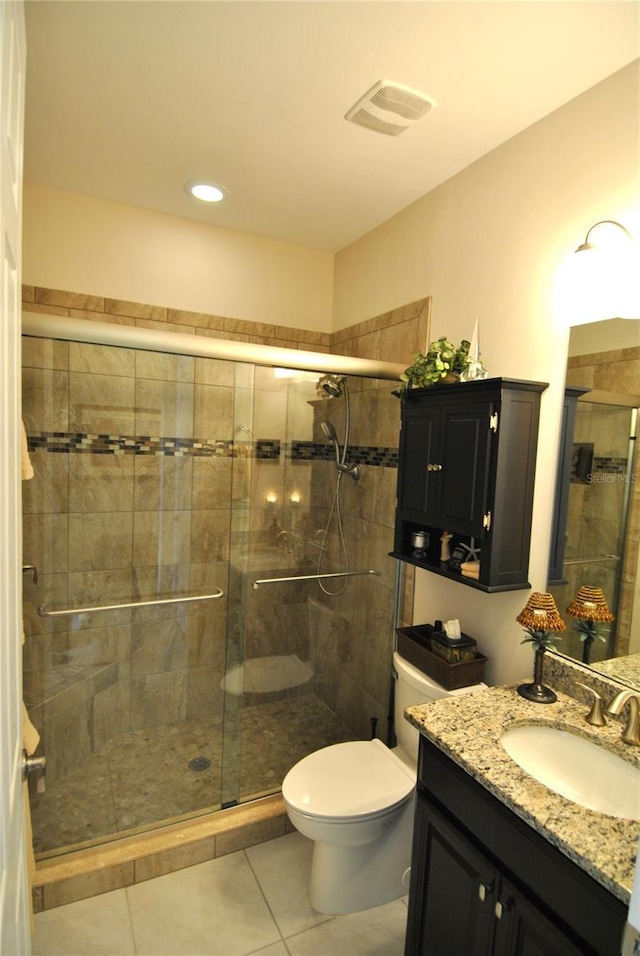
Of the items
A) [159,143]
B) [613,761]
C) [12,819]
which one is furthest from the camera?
[159,143]

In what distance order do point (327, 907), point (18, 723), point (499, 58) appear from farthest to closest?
1. point (327, 907)
2. point (499, 58)
3. point (18, 723)

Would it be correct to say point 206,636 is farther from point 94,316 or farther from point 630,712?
point 630,712

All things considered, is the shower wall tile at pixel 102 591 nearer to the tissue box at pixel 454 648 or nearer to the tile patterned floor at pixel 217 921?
the tile patterned floor at pixel 217 921

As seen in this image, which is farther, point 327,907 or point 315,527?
point 315,527

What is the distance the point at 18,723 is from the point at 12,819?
19 cm

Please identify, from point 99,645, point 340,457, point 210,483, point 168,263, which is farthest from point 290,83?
point 99,645

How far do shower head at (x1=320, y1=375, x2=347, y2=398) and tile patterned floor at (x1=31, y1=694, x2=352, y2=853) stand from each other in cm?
163

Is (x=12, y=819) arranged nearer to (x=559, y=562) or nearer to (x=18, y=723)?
(x=18, y=723)

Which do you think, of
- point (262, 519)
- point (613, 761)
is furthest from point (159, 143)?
point (613, 761)

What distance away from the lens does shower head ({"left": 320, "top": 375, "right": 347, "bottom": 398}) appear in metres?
2.42

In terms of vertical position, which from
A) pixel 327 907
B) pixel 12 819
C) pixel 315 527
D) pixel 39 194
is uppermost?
pixel 39 194

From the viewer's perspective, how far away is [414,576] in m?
2.29

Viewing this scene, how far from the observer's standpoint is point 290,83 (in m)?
1.56

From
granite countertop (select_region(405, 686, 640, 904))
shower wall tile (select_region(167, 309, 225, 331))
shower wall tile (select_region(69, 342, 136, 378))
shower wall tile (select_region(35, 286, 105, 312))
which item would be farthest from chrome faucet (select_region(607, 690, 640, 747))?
shower wall tile (select_region(35, 286, 105, 312))
